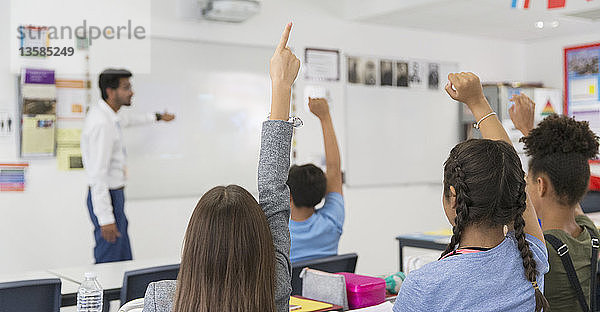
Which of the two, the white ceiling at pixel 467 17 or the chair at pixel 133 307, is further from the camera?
the white ceiling at pixel 467 17

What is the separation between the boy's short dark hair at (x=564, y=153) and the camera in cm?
236

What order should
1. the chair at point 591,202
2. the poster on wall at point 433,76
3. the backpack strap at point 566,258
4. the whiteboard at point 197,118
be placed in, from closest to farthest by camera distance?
A: the backpack strap at point 566,258 < the chair at point 591,202 < the whiteboard at point 197,118 < the poster on wall at point 433,76

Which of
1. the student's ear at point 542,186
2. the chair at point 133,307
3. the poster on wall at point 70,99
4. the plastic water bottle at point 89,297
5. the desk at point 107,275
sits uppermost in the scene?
the poster on wall at point 70,99

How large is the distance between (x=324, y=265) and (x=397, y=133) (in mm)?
3789

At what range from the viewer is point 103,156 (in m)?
4.23

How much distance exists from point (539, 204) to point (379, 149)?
12.8 feet

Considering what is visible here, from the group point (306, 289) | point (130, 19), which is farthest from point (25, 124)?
→ point (306, 289)

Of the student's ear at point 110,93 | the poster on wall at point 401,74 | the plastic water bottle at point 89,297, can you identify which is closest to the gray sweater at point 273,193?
the plastic water bottle at point 89,297

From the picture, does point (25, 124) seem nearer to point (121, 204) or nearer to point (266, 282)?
point (121, 204)

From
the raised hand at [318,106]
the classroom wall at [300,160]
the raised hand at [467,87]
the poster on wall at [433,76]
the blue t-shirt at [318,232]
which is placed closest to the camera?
the raised hand at [467,87]

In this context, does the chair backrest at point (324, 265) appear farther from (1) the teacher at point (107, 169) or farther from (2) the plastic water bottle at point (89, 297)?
(1) the teacher at point (107, 169)

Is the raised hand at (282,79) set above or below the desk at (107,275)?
above

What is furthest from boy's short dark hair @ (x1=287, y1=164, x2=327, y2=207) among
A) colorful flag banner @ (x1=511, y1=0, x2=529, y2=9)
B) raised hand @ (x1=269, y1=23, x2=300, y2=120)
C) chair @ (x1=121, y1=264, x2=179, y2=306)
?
colorful flag banner @ (x1=511, y1=0, x2=529, y2=9)

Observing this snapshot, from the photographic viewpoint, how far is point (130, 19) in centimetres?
492
